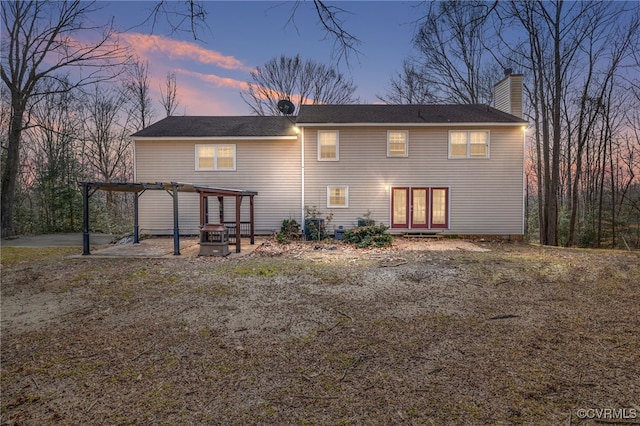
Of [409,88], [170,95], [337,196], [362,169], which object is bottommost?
[337,196]

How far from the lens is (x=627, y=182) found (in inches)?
696

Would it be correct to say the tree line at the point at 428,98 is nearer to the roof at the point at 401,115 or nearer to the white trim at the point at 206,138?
the roof at the point at 401,115

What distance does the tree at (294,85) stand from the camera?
2606 centimetres

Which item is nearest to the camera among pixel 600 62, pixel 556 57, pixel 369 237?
pixel 369 237

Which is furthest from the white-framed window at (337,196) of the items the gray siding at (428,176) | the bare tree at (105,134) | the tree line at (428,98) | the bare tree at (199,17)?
the bare tree at (105,134)

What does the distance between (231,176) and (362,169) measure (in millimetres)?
5688

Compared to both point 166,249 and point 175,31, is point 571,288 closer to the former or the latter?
point 175,31

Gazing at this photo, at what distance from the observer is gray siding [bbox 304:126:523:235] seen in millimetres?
13969

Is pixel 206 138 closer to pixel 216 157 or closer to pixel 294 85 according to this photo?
pixel 216 157

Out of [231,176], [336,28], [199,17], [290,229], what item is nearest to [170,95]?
[231,176]

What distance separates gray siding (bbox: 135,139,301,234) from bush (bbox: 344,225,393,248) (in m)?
2.84

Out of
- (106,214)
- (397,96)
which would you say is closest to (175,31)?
(106,214)

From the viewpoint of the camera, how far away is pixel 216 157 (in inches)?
575

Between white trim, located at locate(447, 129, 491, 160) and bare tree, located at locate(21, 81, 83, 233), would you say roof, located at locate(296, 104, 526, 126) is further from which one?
bare tree, located at locate(21, 81, 83, 233)
